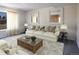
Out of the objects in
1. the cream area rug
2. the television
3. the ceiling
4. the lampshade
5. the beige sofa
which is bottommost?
the cream area rug

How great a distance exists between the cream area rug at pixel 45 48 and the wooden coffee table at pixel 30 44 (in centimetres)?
6

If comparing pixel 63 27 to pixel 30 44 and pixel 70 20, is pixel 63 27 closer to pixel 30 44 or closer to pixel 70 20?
pixel 70 20

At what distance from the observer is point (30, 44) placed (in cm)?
154

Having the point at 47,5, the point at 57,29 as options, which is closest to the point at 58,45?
the point at 57,29

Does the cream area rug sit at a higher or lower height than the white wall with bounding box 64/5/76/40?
lower

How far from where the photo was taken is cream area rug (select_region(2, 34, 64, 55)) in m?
1.52

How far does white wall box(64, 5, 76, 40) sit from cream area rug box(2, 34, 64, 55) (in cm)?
29

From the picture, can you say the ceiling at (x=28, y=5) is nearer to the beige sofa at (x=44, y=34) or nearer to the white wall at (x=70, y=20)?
the white wall at (x=70, y=20)

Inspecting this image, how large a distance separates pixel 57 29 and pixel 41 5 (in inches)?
22.3

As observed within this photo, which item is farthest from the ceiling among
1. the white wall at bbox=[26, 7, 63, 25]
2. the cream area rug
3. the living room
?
the cream area rug

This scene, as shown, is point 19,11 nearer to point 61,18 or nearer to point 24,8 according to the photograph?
point 24,8

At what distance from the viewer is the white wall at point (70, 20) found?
4.98 ft

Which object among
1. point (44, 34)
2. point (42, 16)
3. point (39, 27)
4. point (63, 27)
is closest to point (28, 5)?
point (42, 16)

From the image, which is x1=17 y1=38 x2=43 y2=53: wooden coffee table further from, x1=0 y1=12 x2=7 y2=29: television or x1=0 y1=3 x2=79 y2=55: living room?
x1=0 y1=12 x2=7 y2=29: television
